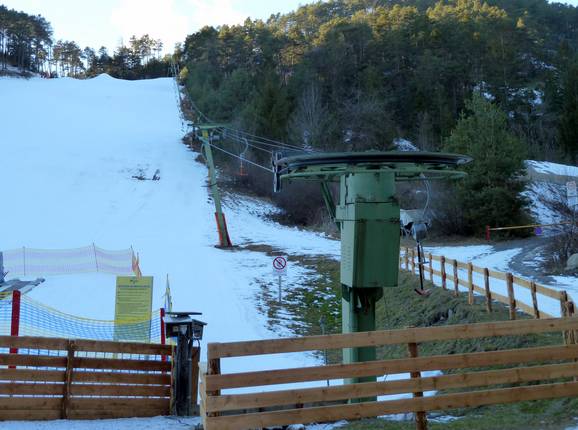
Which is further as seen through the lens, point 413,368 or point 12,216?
point 12,216

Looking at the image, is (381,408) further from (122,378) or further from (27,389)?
(27,389)

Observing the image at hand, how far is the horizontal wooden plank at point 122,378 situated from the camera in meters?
8.18

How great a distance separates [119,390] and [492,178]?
96.0 feet

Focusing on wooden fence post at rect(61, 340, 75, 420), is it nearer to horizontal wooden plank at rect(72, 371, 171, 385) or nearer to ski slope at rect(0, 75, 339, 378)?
horizontal wooden plank at rect(72, 371, 171, 385)

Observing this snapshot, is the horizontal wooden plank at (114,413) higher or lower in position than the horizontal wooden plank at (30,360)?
lower

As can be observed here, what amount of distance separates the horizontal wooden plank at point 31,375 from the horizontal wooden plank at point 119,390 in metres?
0.26

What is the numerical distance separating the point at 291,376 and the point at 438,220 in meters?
32.0

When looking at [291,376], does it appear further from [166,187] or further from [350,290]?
[166,187]

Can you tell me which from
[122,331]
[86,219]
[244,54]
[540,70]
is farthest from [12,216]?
[540,70]

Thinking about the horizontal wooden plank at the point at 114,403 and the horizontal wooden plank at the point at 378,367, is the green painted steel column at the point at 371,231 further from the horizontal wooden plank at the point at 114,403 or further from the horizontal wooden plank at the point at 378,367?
the horizontal wooden plank at the point at 114,403

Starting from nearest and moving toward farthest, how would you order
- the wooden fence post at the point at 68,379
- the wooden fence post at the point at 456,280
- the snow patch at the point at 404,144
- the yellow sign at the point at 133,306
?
the wooden fence post at the point at 68,379
the yellow sign at the point at 133,306
the wooden fence post at the point at 456,280
the snow patch at the point at 404,144

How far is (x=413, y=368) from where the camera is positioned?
5656 mm

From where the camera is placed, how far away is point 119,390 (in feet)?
27.5

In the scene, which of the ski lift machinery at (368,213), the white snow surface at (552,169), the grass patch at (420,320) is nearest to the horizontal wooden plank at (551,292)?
the grass patch at (420,320)
